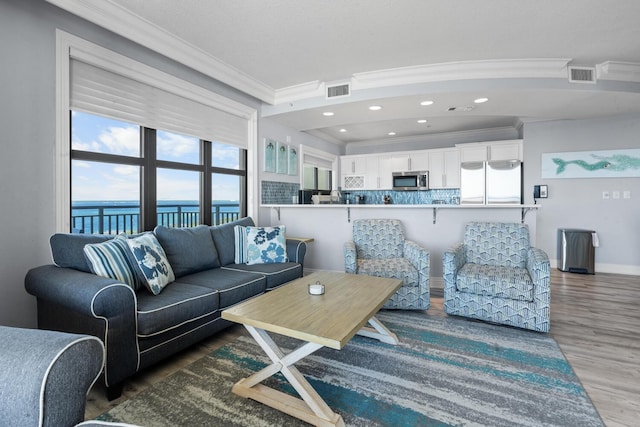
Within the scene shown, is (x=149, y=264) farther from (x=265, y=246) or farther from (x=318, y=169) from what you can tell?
(x=318, y=169)

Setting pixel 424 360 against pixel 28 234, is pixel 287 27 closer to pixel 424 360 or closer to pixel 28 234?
pixel 28 234

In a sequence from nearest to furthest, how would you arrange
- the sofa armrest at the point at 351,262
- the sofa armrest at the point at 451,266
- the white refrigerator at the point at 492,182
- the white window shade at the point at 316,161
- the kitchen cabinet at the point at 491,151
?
the sofa armrest at the point at 451,266 < the sofa armrest at the point at 351,262 < the white refrigerator at the point at 492,182 < the kitchen cabinet at the point at 491,151 < the white window shade at the point at 316,161

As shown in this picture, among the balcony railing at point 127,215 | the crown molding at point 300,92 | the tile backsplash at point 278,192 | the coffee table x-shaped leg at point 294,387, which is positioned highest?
the crown molding at point 300,92

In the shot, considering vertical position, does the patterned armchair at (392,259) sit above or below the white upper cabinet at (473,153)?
below

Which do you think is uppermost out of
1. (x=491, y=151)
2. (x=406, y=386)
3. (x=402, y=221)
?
(x=491, y=151)

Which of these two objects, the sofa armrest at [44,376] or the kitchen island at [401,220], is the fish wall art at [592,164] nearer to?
the kitchen island at [401,220]

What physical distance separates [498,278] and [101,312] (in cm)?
278

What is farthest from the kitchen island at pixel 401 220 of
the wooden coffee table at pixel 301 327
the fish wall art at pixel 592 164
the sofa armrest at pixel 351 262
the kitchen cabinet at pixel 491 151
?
the kitchen cabinet at pixel 491 151

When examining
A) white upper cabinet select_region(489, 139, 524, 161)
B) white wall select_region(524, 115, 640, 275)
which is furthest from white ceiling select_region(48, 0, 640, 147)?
white upper cabinet select_region(489, 139, 524, 161)

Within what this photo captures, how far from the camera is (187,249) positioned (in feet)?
8.84

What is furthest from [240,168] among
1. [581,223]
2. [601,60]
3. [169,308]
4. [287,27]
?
[581,223]

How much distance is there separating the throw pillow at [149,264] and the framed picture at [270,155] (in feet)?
7.74

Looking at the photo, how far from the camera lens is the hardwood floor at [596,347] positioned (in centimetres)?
162

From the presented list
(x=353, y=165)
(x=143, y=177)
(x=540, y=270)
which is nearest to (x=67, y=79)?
(x=143, y=177)
